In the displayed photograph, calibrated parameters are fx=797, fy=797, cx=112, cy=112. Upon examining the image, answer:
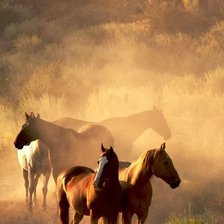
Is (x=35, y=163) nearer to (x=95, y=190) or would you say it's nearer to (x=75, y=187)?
(x=75, y=187)

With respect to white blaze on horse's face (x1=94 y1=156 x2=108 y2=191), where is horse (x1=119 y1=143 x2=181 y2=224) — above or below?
below

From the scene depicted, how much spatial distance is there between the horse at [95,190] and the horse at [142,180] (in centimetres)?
36

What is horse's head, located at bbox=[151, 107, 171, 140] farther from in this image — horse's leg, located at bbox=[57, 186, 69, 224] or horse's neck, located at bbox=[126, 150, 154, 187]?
horse's neck, located at bbox=[126, 150, 154, 187]

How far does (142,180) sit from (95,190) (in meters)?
0.88

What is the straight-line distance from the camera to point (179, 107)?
2777 centimetres

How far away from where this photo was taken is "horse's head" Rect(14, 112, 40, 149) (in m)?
15.9

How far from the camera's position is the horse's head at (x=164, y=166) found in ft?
37.6

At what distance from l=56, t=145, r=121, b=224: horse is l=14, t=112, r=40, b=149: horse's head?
3298 mm

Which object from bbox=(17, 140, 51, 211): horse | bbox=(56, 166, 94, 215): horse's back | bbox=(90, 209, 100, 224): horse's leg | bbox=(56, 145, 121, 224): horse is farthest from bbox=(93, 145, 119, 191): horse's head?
bbox=(17, 140, 51, 211): horse

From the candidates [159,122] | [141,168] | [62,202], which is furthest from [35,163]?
[141,168]

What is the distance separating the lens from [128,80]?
1351 inches

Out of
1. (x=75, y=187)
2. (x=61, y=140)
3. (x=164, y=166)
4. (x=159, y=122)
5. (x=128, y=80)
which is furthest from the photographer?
(x=128, y=80)

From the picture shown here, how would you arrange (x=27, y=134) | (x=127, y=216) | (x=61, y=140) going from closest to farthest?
1. (x=127, y=216)
2. (x=27, y=134)
3. (x=61, y=140)

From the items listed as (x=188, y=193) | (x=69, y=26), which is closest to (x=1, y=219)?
(x=188, y=193)
